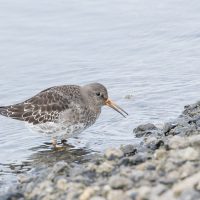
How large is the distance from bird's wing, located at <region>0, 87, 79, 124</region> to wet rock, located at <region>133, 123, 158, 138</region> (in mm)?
1609

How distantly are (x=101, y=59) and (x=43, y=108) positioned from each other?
625 cm

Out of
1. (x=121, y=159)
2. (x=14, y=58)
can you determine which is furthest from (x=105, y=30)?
(x=121, y=159)

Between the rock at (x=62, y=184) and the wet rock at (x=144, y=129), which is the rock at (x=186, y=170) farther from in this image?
the wet rock at (x=144, y=129)

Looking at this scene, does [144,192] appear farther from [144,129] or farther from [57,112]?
[144,129]

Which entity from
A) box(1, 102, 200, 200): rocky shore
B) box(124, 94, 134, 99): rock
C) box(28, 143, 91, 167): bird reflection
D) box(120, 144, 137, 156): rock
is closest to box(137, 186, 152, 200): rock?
box(1, 102, 200, 200): rocky shore

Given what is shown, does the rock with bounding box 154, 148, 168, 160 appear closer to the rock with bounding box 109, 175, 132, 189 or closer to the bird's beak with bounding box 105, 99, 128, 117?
the rock with bounding box 109, 175, 132, 189

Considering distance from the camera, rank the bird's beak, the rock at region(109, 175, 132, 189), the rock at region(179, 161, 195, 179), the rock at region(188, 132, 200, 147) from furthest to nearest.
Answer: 1. the bird's beak
2. the rock at region(188, 132, 200, 147)
3. the rock at region(109, 175, 132, 189)
4. the rock at region(179, 161, 195, 179)

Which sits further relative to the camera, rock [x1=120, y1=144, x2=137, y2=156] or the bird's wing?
the bird's wing

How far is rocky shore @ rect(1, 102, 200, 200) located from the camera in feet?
26.8

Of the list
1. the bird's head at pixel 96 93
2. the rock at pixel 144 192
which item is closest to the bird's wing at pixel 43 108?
the bird's head at pixel 96 93

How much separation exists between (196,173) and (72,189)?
1798 millimetres

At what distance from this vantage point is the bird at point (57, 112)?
44.4 feet

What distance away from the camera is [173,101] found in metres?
16.1

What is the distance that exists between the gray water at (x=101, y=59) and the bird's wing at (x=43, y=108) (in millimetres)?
730
